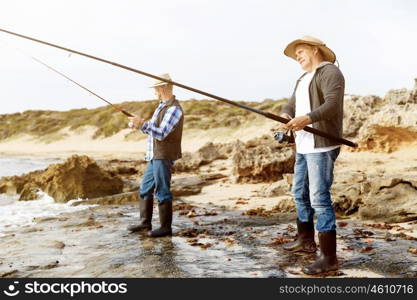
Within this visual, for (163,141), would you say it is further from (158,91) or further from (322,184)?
(322,184)

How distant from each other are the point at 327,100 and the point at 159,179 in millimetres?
2527

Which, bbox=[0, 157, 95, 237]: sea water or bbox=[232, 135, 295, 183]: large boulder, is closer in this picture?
bbox=[0, 157, 95, 237]: sea water

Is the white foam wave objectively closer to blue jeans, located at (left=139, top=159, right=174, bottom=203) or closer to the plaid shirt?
blue jeans, located at (left=139, top=159, right=174, bottom=203)

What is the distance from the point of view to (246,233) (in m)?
6.46

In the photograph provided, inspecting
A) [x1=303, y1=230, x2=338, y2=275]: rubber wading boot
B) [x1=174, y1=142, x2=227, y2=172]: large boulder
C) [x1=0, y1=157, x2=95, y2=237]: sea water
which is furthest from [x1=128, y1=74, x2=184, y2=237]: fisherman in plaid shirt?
[x1=174, y1=142, x2=227, y2=172]: large boulder

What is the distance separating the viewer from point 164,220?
249 inches

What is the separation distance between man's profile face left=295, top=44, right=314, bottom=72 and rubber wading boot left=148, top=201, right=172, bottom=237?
257 centimetres

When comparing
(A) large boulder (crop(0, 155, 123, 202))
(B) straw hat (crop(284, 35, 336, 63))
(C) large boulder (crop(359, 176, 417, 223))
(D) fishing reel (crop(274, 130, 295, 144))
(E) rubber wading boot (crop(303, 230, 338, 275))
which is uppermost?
(B) straw hat (crop(284, 35, 336, 63))

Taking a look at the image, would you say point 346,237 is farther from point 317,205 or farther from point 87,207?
point 87,207

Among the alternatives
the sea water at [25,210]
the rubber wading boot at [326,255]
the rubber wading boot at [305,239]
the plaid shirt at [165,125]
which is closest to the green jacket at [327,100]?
the rubber wading boot at [326,255]

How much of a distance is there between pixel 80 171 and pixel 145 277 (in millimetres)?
7504

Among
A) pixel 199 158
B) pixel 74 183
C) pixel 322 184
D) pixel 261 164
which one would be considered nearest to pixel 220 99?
pixel 322 184

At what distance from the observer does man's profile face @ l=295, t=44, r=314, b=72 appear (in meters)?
4.63

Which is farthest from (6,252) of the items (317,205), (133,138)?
(133,138)
